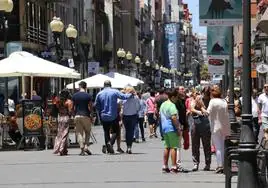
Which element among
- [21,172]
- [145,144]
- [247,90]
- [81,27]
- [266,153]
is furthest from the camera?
[81,27]

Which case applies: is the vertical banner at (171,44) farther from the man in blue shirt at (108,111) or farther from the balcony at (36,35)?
the man in blue shirt at (108,111)

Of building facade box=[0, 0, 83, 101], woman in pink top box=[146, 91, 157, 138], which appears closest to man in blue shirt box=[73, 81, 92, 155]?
woman in pink top box=[146, 91, 157, 138]

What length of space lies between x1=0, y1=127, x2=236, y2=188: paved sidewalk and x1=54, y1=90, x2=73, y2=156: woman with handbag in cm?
35

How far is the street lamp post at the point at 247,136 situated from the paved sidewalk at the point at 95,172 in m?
2.56

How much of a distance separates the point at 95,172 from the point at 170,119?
1839mm

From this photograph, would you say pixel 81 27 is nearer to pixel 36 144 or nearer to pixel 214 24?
pixel 36 144

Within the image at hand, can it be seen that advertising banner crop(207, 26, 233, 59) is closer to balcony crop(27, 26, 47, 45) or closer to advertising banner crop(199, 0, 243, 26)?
advertising banner crop(199, 0, 243, 26)

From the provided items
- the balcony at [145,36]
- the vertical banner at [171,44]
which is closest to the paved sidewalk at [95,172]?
the balcony at [145,36]

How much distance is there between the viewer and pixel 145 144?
84.4ft

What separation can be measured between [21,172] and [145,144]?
396 inches

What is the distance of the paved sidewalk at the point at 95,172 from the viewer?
44.7ft

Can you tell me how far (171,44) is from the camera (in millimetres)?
173375

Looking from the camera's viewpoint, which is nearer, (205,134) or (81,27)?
(205,134)

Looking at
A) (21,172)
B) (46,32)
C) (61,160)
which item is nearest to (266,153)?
(21,172)
